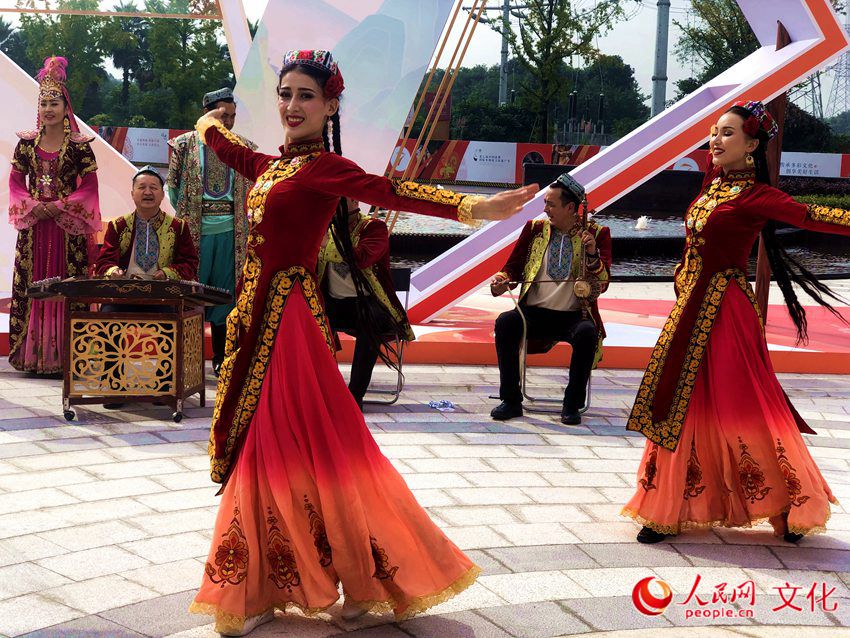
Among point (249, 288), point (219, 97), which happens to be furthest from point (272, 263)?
point (219, 97)

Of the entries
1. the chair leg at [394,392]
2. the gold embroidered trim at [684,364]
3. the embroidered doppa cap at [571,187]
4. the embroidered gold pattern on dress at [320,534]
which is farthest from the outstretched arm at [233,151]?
the embroidered doppa cap at [571,187]

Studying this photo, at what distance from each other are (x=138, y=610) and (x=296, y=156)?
53.2 inches

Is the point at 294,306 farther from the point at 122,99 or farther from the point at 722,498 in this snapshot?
the point at 122,99

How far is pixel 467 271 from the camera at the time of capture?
739cm

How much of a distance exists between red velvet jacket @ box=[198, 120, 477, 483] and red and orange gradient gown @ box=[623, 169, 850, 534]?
1.42m

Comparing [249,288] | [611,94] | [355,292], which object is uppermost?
[611,94]

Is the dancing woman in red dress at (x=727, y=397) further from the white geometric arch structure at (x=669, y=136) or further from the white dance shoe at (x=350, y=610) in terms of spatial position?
the white geometric arch structure at (x=669, y=136)

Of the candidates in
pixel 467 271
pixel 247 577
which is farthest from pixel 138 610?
pixel 467 271

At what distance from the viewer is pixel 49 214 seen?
6066 millimetres

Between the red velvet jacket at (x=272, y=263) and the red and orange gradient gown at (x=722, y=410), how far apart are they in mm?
1420

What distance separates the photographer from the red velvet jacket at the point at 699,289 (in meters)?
3.85

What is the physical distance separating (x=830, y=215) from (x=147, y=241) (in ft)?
11.8

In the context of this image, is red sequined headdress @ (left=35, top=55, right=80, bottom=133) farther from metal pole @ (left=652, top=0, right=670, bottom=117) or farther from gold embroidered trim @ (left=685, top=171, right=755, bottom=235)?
metal pole @ (left=652, top=0, right=670, bottom=117)

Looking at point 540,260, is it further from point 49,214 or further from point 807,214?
point 49,214
